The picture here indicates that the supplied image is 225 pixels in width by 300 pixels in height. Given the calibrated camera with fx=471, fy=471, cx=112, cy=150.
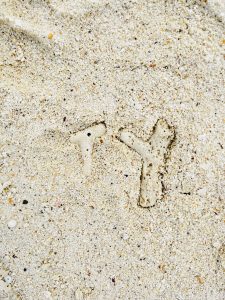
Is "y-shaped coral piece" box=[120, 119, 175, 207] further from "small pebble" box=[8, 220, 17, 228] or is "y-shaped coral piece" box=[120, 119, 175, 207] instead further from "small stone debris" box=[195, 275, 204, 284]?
"small pebble" box=[8, 220, 17, 228]

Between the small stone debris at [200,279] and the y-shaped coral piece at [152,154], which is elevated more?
the y-shaped coral piece at [152,154]

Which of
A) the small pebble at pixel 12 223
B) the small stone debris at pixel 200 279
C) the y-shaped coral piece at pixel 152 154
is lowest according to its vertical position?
the small pebble at pixel 12 223

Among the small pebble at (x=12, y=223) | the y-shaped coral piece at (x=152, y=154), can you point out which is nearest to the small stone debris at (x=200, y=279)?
the y-shaped coral piece at (x=152, y=154)

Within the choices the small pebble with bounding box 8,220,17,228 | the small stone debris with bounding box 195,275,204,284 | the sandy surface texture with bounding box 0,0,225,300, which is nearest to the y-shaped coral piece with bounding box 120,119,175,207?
the sandy surface texture with bounding box 0,0,225,300

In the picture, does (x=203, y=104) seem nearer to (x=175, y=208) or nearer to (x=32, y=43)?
(x=175, y=208)

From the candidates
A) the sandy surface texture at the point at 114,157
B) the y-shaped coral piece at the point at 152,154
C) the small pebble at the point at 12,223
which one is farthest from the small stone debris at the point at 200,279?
the small pebble at the point at 12,223

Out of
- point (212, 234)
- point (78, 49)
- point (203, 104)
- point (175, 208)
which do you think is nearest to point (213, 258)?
point (212, 234)

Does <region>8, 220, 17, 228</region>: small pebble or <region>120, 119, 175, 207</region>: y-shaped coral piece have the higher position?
<region>120, 119, 175, 207</region>: y-shaped coral piece

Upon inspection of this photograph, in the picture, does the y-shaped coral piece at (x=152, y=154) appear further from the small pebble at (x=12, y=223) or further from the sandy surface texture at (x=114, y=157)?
the small pebble at (x=12, y=223)

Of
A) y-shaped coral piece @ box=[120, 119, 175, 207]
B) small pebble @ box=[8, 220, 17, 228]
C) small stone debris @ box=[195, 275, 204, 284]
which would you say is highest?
y-shaped coral piece @ box=[120, 119, 175, 207]
